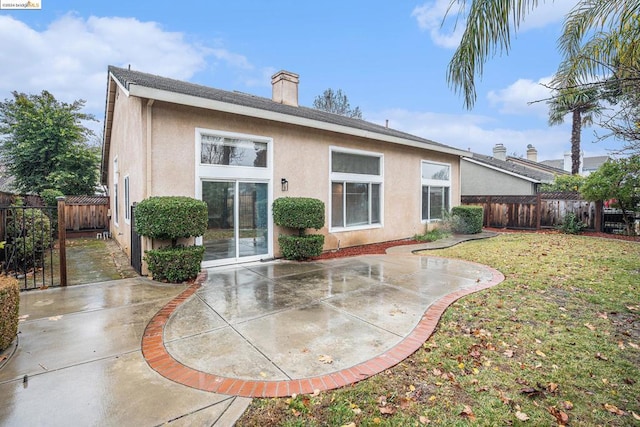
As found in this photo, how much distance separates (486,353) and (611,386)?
40.2 inches

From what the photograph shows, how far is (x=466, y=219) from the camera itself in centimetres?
1352

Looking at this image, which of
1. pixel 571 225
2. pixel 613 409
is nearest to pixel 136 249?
pixel 613 409

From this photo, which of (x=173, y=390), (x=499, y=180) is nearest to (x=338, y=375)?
A: (x=173, y=390)

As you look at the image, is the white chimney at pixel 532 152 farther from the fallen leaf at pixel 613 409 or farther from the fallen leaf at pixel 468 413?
the fallen leaf at pixel 468 413

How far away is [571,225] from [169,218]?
52.6 feet

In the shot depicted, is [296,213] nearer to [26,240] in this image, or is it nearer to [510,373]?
[510,373]

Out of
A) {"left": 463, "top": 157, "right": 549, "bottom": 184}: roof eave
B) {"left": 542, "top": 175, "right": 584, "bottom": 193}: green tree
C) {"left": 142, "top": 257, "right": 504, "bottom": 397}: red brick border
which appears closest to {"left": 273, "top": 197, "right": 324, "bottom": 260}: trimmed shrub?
{"left": 142, "top": 257, "right": 504, "bottom": 397}: red brick border

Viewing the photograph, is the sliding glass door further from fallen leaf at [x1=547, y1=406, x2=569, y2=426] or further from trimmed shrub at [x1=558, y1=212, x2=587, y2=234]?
trimmed shrub at [x1=558, y1=212, x2=587, y2=234]

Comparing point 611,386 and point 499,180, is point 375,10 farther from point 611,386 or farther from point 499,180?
point 499,180

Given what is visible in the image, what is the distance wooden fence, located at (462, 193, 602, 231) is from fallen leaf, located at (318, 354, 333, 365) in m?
15.3

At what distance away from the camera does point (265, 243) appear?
8398 mm

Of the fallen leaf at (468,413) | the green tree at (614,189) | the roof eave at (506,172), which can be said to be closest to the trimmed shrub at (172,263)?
the fallen leaf at (468,413)

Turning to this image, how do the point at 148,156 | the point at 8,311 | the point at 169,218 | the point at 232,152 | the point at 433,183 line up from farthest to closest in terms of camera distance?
the point at 433,183 → the point at 232,152 → the point at 148,156 → the point at 169,218 → the point at 8,311

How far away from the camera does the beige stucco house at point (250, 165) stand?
6.62 metres
